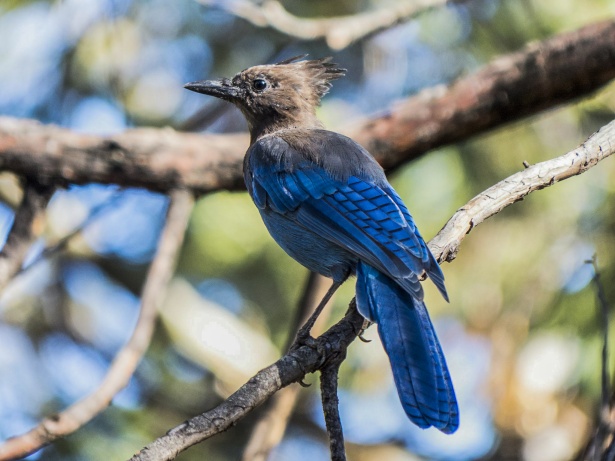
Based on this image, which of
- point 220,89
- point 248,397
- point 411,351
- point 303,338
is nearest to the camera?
point 248,397

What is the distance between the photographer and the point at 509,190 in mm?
3508

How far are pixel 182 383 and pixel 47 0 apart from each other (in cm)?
244

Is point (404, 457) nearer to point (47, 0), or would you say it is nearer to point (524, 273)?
point (524, 273)

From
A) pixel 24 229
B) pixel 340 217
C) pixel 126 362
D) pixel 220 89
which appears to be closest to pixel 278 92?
pixel 220 89

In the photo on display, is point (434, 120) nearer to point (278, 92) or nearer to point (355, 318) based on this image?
point (278, 92)

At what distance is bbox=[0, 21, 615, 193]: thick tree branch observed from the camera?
4930 mm

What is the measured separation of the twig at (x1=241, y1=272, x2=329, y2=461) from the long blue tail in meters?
0.80

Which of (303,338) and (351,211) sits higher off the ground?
(351,211)

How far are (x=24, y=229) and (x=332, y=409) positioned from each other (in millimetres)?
2093

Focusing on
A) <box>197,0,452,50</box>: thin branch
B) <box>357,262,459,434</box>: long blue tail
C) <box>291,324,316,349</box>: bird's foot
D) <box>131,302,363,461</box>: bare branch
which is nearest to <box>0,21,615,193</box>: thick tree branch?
<box>197,0,452,50</box>: thin branch

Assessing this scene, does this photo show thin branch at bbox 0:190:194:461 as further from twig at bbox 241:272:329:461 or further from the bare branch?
the bare branch

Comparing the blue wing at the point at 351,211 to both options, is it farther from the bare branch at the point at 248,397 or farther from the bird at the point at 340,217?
the bare branch at the point at 248,397

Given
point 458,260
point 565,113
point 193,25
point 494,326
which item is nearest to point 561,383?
point 494,326

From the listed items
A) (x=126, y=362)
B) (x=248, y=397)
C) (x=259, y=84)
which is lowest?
(x=248, y=397)
